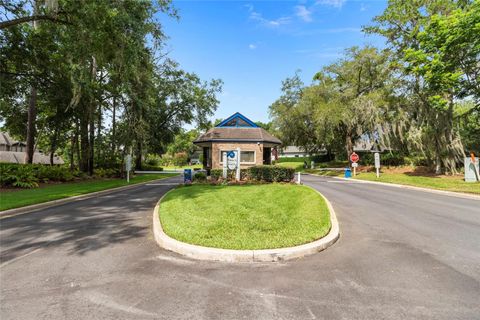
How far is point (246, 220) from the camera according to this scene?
662cm

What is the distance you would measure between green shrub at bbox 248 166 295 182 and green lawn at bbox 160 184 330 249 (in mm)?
5344

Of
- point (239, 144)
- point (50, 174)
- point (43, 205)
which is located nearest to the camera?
point (43, 205)

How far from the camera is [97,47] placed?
42.2 ft

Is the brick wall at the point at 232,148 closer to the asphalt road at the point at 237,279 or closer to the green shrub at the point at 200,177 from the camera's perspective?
the green shrub at the point at 200,177

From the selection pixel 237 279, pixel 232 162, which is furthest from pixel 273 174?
pixel 237 279

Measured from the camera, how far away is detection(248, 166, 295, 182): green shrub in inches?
609

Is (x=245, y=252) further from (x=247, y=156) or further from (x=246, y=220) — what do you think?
(x=247, y=156)

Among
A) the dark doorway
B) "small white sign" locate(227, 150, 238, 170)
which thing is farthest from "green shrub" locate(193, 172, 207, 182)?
the dark doorway

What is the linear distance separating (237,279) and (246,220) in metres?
2.80

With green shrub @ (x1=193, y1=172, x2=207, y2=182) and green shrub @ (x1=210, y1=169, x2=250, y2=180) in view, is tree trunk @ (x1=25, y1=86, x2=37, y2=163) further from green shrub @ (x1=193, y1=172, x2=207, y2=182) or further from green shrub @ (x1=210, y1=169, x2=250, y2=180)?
green shrub @ (x1=210, y1=169, x2=250, y2=180)

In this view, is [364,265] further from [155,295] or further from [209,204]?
[209,204]

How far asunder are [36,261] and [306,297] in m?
4.85

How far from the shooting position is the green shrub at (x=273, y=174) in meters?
15.5

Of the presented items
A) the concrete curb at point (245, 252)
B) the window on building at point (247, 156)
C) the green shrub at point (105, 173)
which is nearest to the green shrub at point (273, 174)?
the window on building at point (247, 156)
